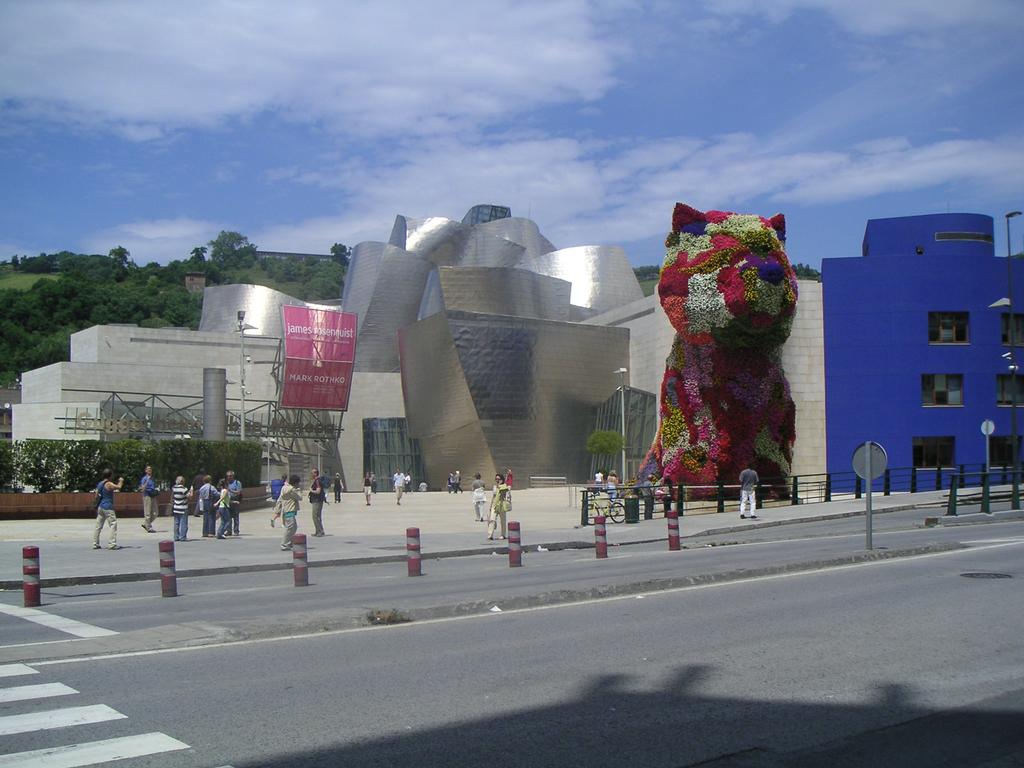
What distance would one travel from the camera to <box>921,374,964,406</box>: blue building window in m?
41.5

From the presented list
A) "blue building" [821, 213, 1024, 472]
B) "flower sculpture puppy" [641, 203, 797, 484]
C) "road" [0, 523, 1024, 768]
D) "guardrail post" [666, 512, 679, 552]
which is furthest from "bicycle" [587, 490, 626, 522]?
"road" [0, 523, 1024, 768]

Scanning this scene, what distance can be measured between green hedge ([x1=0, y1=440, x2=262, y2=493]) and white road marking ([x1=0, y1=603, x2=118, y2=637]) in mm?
19664

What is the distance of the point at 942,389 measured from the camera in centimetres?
4159

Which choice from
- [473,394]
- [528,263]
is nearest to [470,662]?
[473,394]

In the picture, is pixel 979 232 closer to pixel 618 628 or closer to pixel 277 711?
pixel 618 628

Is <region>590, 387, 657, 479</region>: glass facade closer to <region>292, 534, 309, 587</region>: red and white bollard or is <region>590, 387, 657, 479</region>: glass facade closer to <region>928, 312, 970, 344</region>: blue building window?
<region>928, 312, 970, 344</region>: blue building window

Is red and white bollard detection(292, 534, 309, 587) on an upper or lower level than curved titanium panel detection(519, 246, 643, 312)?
lower

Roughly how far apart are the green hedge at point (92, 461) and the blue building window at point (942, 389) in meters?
29.0

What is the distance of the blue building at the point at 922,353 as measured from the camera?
41281 millimetres

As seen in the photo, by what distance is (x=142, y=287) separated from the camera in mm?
152125

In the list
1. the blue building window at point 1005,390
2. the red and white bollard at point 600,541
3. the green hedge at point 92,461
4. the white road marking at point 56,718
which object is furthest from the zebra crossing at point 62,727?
the blue building window at point 1005,390

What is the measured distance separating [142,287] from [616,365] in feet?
357

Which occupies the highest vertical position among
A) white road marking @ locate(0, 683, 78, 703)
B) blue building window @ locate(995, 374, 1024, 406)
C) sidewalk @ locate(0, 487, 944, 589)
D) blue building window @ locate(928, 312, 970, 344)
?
blue building window @ locate(928, 312, 970, 344)

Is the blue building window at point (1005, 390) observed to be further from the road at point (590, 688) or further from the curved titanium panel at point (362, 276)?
the curved titanium panel at point (362, 276)
